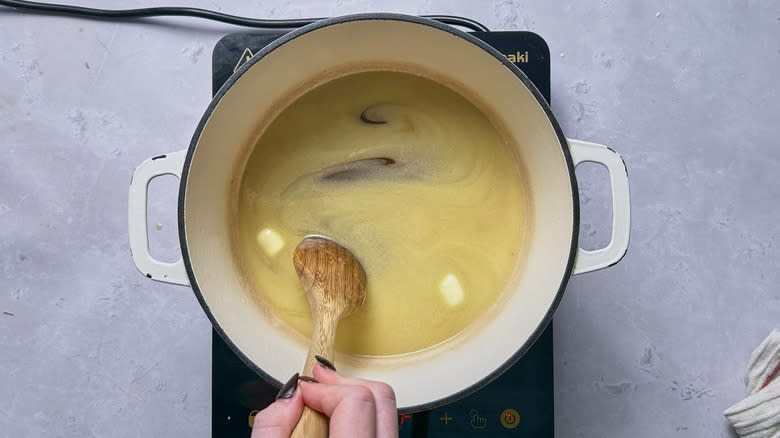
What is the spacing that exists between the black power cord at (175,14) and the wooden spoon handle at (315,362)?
373 millimetres

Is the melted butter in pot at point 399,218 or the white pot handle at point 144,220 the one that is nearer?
the white pot handle at point 144,220

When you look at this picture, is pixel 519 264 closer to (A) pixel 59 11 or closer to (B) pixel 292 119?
(B) pixel 292 119

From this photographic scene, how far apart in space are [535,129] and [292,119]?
292mm

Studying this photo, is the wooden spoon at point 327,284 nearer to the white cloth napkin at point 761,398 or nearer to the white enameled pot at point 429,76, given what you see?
the white enameled pot at point 429,76

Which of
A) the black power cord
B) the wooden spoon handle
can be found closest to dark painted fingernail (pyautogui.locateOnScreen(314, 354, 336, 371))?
the wooden spoon handle

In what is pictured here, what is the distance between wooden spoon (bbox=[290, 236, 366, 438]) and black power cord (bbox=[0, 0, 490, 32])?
272 millimetres

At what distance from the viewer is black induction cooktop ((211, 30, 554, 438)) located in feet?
2.26

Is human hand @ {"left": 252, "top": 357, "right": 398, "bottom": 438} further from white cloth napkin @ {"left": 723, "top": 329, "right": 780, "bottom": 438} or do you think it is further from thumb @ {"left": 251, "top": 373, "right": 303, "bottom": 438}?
white cloth napkin @ {"left": 723, "top": 329, "right": 780, "bottom": 438}

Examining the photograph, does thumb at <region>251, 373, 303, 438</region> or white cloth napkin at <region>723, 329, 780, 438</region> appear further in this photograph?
white cloth napkin at <region>723, 329, 780, 438</region>

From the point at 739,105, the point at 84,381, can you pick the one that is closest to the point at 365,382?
the point at 84,381

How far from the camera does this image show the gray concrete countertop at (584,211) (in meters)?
0.75

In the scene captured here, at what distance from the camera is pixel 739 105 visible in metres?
0.76

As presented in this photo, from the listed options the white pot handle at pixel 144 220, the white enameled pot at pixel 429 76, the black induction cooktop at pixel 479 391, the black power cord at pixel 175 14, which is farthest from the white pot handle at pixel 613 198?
the white pot handle at pixel 144 220

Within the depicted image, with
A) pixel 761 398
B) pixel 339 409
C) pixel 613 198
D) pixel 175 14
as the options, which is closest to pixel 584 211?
pixel 613 198
